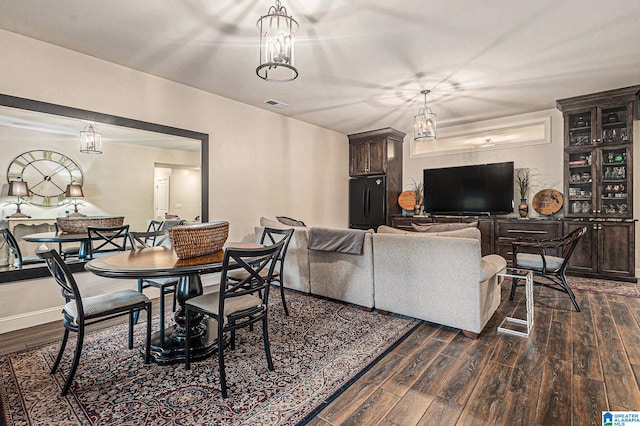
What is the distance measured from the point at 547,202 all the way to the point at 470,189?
Result: 120 cm

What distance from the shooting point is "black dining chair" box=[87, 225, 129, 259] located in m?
3.47

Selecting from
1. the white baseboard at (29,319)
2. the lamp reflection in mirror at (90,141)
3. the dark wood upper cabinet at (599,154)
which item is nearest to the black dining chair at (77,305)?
the white baseboard at (29,319)

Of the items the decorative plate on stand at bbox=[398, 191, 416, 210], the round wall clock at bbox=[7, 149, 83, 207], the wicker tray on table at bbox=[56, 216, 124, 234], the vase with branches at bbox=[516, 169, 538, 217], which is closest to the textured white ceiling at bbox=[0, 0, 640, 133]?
the round wall clock at bbox=[7, 149, 83, 207]

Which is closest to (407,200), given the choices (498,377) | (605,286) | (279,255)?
(605,286)

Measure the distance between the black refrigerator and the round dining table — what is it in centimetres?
450

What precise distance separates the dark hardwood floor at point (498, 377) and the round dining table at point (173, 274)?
3.70ft

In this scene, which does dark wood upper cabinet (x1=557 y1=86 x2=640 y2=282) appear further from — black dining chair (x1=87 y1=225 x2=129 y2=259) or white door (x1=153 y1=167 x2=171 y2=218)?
black dining chair (x1=87 y1=225 x2=129 y2=259)

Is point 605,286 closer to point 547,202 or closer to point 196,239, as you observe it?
point 547,202

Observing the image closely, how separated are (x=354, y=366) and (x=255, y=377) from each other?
2.26 feet

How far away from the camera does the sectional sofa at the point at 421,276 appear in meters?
2.74

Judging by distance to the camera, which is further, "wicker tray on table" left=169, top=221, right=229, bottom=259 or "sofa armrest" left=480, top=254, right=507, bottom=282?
"sofa armrest" left=480, top=254, right=507, bottom=282

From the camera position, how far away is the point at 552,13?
105 inches

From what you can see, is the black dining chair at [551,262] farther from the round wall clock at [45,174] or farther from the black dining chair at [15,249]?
the black dining chair at [15,249]

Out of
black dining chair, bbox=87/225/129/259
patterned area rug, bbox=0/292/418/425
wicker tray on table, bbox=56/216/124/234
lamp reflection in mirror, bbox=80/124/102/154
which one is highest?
lamp reflection in mirror, bbox=80/124/102/154
